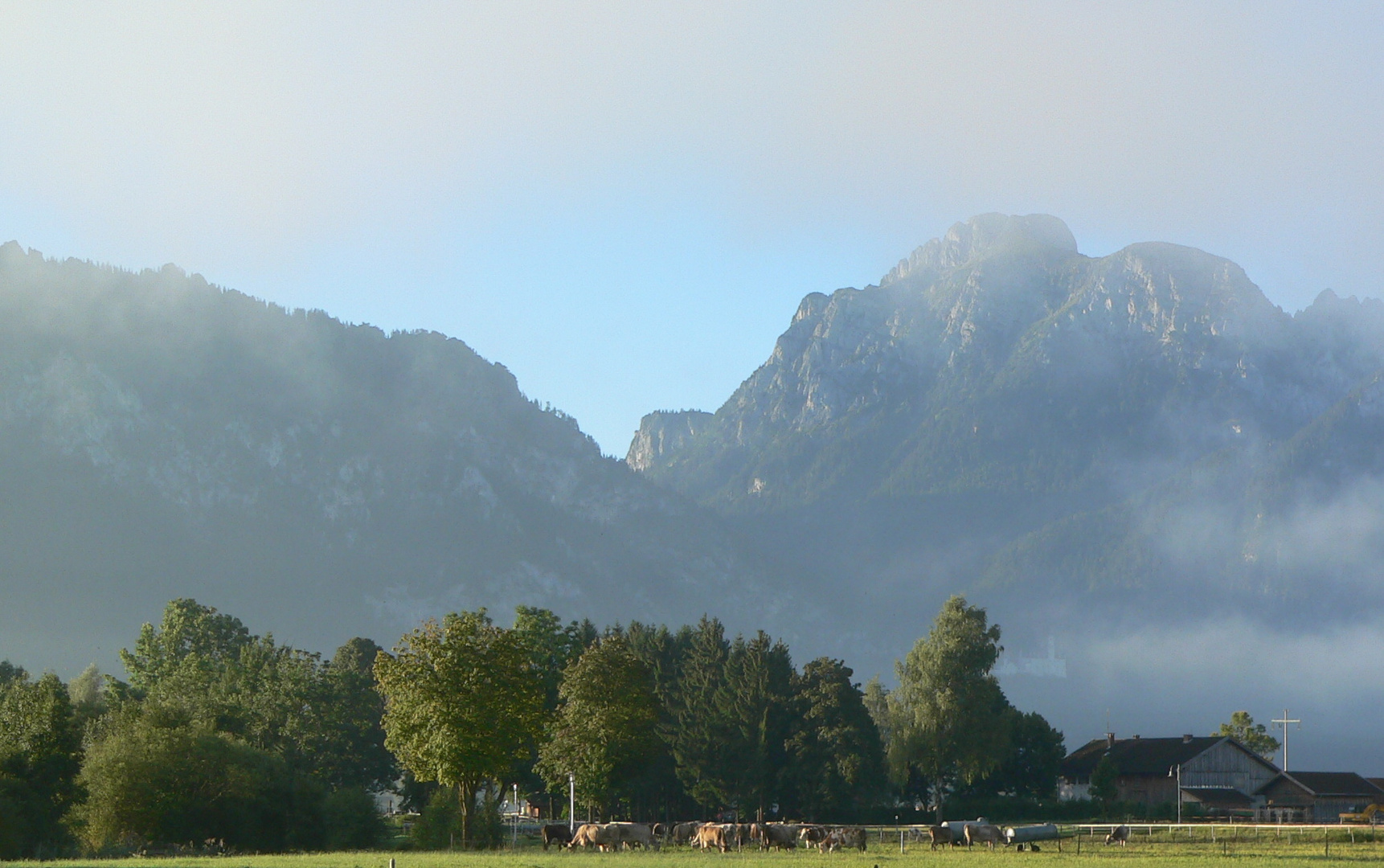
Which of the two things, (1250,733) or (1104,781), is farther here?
(1250,733)

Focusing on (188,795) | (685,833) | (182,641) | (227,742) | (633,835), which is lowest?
(685,833)

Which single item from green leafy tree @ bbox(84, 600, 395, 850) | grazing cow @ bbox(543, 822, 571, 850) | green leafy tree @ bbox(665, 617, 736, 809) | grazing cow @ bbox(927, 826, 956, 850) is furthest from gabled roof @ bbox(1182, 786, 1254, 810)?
green leafy tree @ bbox(84, 600, 395, 850)

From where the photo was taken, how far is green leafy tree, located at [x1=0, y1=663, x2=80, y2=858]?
71.2 meters

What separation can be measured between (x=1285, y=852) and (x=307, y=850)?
47.9 meters

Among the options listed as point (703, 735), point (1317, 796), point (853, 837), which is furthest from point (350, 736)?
point (1317, 796)

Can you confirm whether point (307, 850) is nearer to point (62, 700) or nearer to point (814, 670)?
point (62, 700)

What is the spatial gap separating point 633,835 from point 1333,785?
275ft

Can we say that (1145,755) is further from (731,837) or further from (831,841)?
(731,837)

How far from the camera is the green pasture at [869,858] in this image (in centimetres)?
4938

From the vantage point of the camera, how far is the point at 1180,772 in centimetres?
12069

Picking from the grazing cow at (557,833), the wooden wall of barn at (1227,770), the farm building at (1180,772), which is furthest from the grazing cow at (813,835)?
the wooden wall of barn at (1227,770)

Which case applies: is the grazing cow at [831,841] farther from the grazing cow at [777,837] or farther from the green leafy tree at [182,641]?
the green leafy tree at [182,641]

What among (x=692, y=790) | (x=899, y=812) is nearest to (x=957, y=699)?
(x=899, y=812)

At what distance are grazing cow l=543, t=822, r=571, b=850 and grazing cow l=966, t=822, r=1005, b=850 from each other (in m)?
21.9
